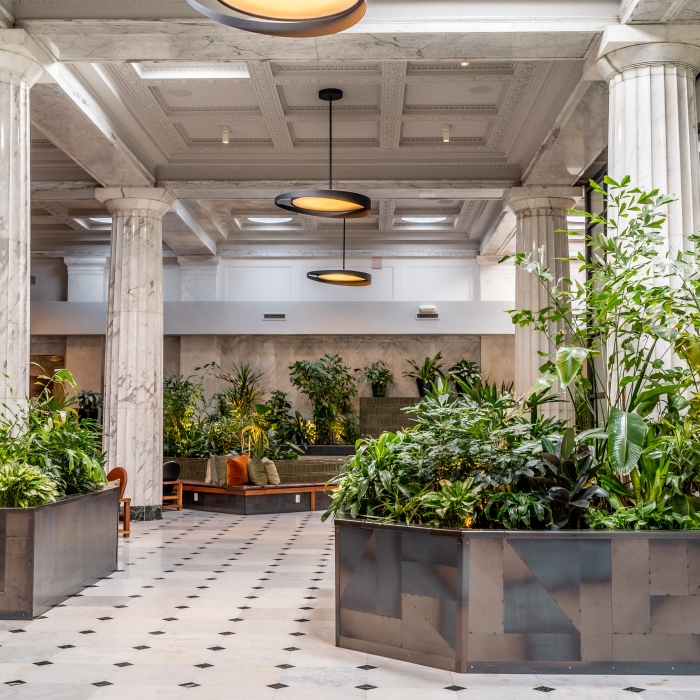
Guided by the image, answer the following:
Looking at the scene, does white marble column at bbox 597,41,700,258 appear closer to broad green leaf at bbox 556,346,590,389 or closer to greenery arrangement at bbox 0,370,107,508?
broad green leaf at bbox 556,346,590,389

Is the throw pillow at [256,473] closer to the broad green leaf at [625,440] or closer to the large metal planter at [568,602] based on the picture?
the large metal planter at [568,602]

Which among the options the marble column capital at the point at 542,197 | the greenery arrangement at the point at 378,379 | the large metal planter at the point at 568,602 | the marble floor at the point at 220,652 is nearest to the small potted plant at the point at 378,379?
the greenery arrangement at the point at 378,379

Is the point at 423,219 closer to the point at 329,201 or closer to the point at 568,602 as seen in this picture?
the point at 329,201

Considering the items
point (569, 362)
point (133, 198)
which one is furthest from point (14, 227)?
point (133, 198)

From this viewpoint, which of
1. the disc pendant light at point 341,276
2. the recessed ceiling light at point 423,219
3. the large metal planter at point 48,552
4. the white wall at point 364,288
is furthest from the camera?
the white wall at point 364,288

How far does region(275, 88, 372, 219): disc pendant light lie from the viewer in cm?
1074

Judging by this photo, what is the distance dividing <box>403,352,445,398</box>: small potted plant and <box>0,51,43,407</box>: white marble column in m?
12.4

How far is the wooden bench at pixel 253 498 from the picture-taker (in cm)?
1438

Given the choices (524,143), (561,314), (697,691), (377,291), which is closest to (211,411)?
(377,291)

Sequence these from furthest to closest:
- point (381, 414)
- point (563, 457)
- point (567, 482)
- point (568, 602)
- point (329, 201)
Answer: point (381, 414), point (329, 201), point (563, 457), point (567, 482), point (568, 602)

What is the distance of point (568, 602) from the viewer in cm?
509

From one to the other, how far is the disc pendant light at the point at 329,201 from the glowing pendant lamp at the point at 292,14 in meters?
4.63

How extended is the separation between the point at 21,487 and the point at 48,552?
1.90ft

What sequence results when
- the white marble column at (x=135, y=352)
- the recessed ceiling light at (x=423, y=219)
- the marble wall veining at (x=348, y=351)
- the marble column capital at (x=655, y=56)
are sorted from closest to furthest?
the marble column capital at (x=655, y=56) → the white marble column at (x=135, y=352) → the recessed ceiling light at (x=423, y=219) → the marble wall veining at (x=348, y=351)
